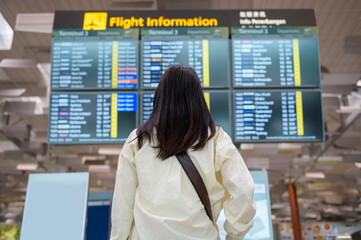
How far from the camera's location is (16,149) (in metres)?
14.4

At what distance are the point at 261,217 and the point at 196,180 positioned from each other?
7.13ft

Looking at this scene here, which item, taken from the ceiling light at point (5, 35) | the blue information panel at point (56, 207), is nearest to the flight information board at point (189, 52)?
the blue information panel at point (56, 207)

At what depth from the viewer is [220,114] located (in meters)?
4.71

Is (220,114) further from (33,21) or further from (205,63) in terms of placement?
(33,21)

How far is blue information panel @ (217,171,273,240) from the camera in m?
3.84

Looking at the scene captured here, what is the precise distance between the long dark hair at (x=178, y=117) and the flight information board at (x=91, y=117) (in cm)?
261

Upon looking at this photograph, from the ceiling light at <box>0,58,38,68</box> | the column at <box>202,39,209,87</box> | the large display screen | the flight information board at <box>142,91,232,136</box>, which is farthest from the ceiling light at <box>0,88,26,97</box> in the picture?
the column at <box>202,39,209,87</box>

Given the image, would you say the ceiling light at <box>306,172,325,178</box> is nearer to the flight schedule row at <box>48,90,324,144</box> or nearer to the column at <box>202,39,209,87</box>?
the flight schedule row at <box>48,90,324,144</box>

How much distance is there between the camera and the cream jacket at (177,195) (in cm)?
185

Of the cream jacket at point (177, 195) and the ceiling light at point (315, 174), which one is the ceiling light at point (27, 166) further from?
the cream jacket at point (177, 195)

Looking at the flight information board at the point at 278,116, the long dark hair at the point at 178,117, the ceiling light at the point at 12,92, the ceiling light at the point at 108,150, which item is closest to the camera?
the long dark hair at the point at 178,117

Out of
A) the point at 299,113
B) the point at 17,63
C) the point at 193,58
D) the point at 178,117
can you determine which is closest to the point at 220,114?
the point at 193,58

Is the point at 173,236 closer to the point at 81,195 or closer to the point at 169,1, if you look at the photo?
the point at 81,195

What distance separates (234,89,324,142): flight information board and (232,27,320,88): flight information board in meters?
0.12
